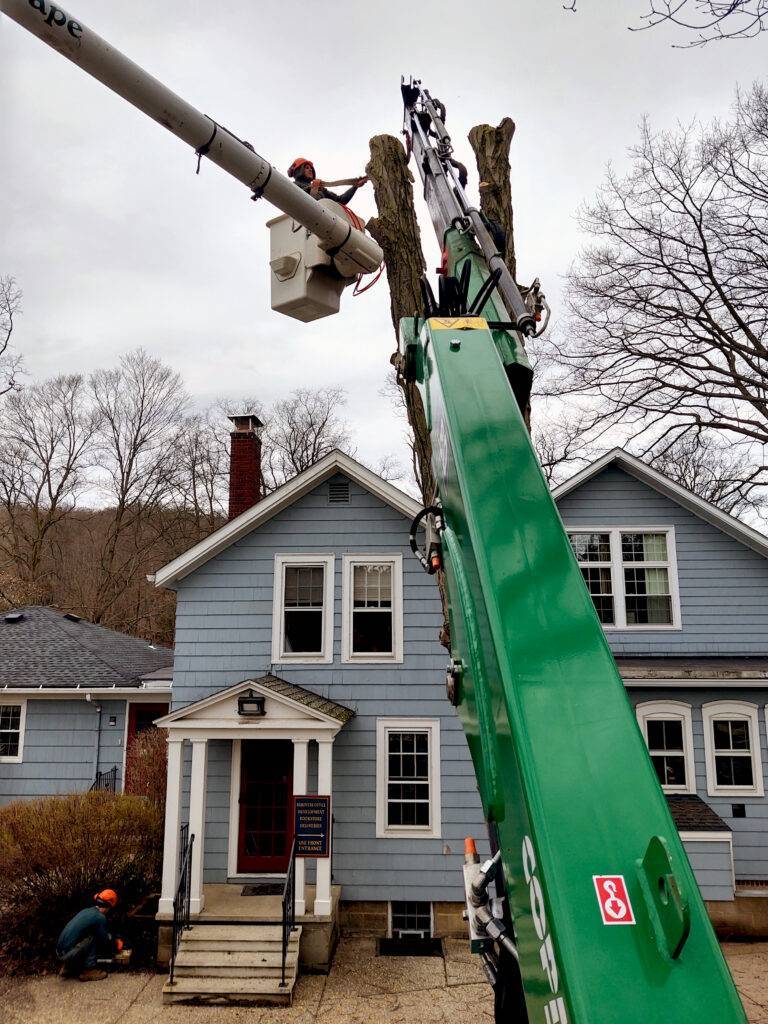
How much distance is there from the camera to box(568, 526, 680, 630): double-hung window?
13.1m

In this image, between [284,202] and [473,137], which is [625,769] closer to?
[284,202]

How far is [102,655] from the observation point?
57.4ft

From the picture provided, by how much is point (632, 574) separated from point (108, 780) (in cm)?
1090

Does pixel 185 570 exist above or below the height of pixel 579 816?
above

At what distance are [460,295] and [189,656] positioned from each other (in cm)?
→ 972

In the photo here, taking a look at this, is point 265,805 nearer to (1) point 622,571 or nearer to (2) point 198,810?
(2) point 198,810

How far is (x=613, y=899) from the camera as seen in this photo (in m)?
1.70

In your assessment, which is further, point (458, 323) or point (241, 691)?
point (241, 691)

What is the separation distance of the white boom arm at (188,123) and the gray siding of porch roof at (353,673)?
9842 mm

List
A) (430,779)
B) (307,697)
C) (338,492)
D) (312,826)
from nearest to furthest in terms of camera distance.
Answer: (312,826), (307,697), (430,779), (338,492)

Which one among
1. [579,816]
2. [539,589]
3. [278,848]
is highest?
[539,589]

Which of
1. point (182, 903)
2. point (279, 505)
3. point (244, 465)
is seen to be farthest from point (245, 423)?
point (182, 903)

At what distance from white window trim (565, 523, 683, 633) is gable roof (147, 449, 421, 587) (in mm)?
3208

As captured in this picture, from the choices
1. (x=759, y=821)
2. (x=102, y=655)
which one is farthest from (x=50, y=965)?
(x=759, y=821)
